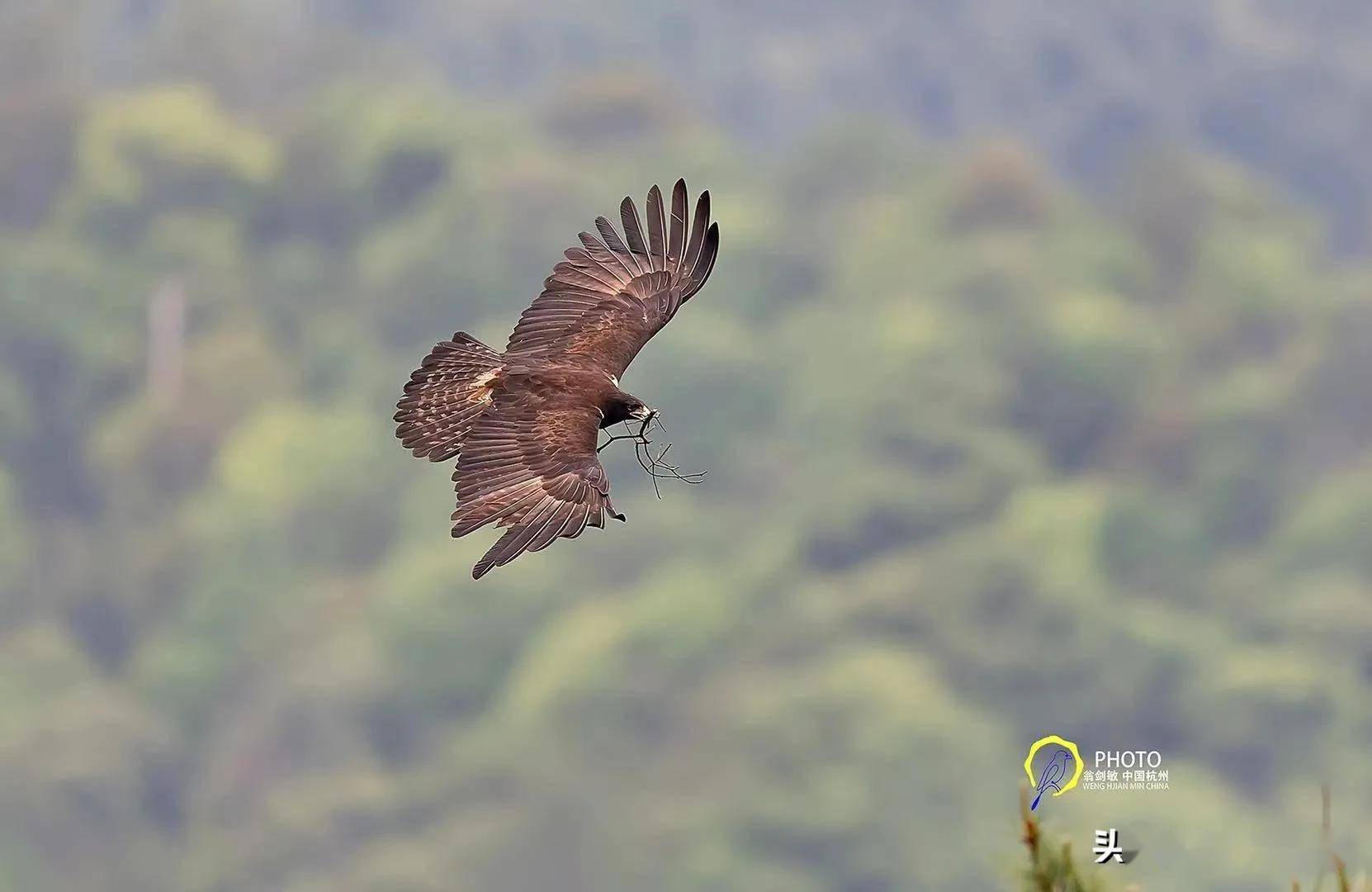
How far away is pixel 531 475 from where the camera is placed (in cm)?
1042

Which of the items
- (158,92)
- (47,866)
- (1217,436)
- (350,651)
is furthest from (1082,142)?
(47,866)

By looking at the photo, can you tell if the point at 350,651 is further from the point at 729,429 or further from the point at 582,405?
the point at 582,405

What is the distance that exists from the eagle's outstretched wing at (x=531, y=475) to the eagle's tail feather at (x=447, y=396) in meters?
0.54

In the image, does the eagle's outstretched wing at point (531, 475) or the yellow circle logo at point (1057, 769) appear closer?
the yellow circle logo at point (1057, 769)

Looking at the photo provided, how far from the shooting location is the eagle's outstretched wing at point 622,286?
1210cm

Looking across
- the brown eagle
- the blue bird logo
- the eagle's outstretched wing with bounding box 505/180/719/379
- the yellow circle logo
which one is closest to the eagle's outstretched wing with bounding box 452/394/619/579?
the brown eagle

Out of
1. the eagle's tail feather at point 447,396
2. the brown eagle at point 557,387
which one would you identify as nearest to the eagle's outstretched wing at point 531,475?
the brown eagle at point 557,387

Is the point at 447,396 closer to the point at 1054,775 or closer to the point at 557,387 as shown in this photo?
the point at 557,387

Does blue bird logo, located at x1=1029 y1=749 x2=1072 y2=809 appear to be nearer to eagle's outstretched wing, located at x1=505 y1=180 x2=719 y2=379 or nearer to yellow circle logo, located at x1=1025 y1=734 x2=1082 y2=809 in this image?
yellow circle logo, located at x1=1025 y1=734 x2=1082 y2=809

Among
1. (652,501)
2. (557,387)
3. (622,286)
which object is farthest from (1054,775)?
(652,501)

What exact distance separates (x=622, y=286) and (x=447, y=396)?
54.0 inches

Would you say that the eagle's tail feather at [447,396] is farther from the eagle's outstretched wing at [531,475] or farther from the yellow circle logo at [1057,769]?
the yellow circle logo at [1057,769]

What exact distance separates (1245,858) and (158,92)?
303 feet

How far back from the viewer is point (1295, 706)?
125375 mm
